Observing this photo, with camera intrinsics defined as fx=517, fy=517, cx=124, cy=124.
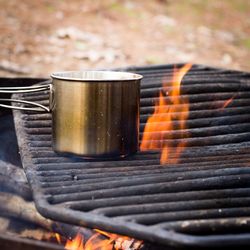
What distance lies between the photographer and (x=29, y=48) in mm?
6707

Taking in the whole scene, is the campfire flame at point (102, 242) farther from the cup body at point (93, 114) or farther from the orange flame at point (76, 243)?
the cup body at point (93, 114)

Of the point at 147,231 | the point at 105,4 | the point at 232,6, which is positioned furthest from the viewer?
the point at 232,6

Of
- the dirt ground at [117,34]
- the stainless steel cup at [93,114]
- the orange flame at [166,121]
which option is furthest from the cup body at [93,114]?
the dirt ground at [117,34]

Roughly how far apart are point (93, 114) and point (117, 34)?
229 inches

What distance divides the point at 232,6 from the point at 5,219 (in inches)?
318

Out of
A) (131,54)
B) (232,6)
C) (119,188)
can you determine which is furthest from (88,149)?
(232,6)

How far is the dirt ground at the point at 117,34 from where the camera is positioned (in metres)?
6.50

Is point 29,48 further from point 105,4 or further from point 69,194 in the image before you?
point 69,194

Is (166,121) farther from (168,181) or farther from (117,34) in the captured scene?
(117,34)

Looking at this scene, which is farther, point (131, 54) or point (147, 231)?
point (131, 54)

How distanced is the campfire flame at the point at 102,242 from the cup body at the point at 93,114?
313 mm

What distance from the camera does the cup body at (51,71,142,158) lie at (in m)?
1.86

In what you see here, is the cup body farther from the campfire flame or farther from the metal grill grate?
the campfire flame

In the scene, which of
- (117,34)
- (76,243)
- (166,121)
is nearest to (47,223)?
(76,243)
